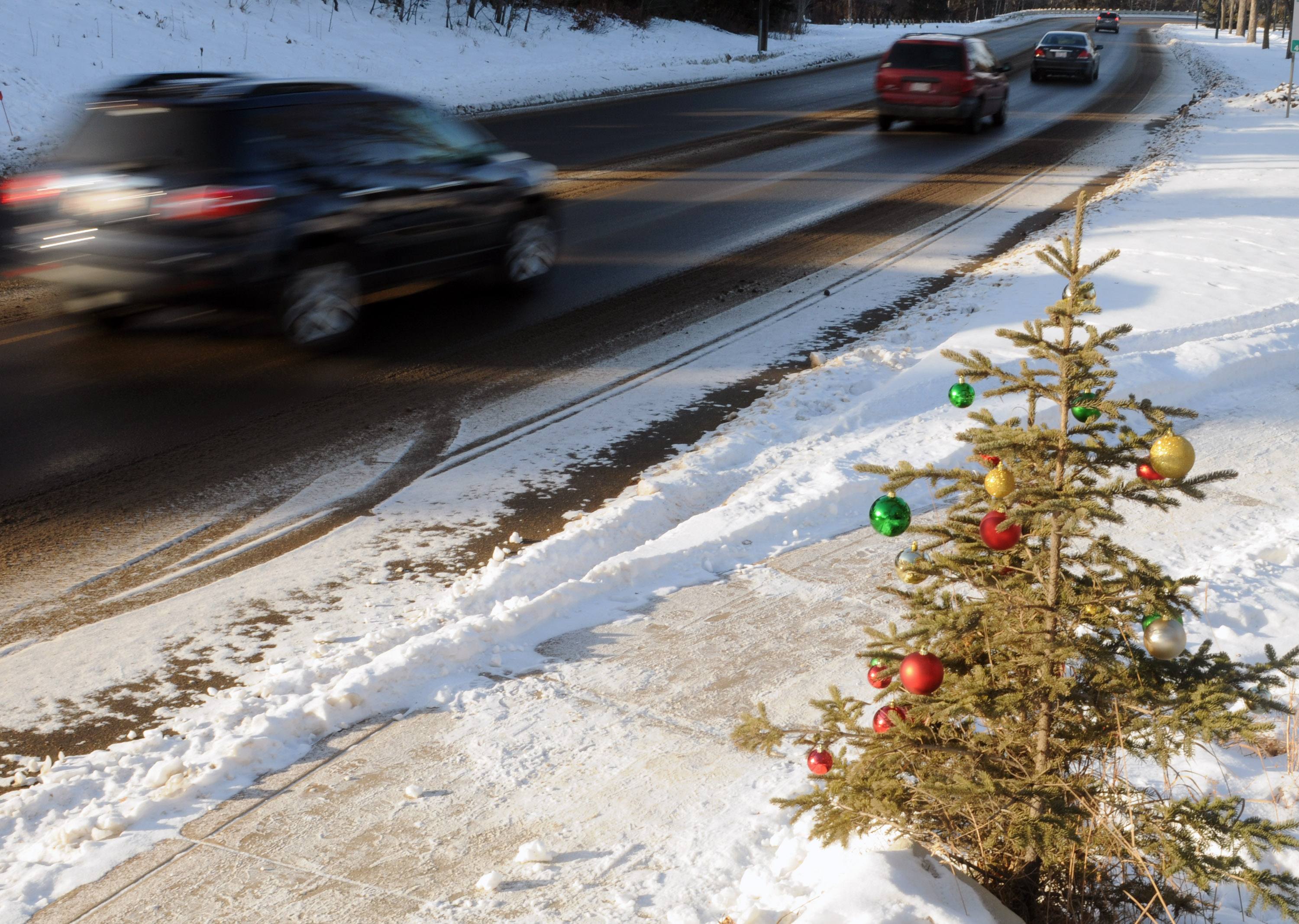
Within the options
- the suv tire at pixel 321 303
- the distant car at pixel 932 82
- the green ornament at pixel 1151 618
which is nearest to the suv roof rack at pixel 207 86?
the suv tire at pixel 321 303

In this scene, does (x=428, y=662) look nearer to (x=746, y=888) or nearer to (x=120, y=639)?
(x=120, y=639)

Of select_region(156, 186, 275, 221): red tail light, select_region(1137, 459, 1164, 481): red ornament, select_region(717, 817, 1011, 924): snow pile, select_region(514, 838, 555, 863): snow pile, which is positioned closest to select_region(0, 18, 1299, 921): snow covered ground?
select_region(717, 817, 1011, 924): snow pile

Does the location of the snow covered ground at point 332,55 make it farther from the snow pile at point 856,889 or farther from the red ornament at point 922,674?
the red ornament at point 922,674

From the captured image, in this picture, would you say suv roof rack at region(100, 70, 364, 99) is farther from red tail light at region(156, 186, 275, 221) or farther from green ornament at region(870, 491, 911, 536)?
green ornament at region(870, 491, 911, 536)

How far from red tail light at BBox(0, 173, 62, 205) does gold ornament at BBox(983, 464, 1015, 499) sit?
282 inches

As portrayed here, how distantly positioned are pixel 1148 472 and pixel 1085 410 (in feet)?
0.71

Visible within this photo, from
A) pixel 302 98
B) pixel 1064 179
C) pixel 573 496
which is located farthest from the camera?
pixel 1064 179

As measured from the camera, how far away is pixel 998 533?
2.73 meters

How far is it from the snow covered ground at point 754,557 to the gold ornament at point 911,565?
717 millimetres

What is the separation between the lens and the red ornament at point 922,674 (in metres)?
2.72

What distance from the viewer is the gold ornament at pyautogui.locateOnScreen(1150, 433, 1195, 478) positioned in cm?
258

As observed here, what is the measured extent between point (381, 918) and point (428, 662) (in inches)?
51.1

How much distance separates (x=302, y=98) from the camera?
8320mm

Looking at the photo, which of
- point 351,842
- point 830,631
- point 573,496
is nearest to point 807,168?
point 573,496
